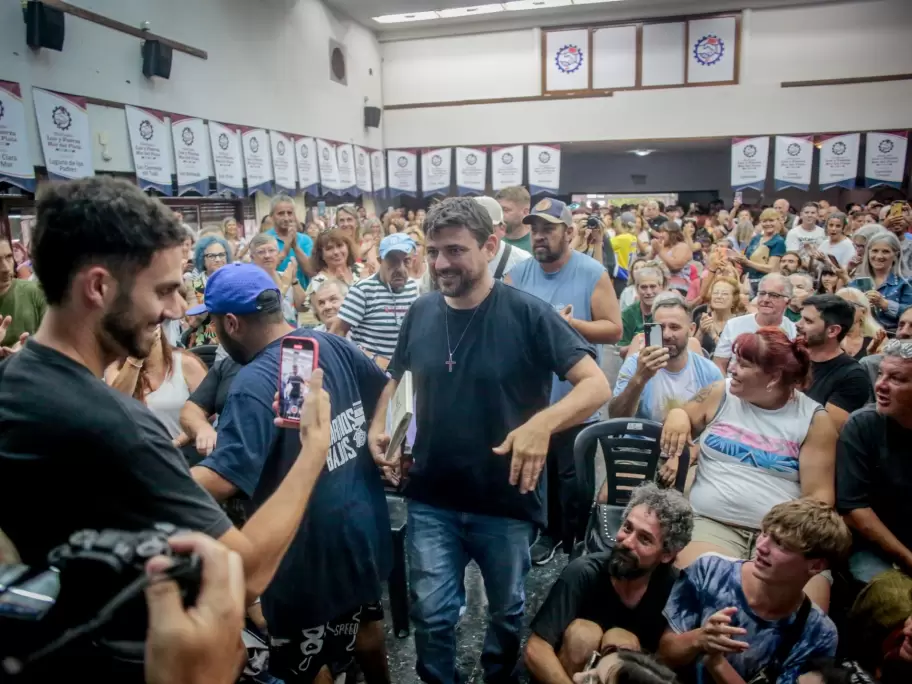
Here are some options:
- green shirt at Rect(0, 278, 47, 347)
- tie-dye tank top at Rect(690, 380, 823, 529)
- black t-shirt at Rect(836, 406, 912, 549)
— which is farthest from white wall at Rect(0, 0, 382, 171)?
black t-shirt at Rect(836, 406, 912, 549)

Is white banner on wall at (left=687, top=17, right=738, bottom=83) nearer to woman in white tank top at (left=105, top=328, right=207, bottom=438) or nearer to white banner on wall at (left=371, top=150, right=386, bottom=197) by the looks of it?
white banner on wall at (left=371, top=150, right=386, bottom=197)

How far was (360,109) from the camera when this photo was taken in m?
13.8

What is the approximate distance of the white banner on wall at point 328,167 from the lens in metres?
12.0

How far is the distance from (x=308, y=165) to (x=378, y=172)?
10.1ft

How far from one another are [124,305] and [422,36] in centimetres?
1474

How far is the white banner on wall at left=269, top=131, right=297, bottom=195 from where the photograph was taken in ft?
34.8

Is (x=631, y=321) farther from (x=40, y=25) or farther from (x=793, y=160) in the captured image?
(x=793, y=160)

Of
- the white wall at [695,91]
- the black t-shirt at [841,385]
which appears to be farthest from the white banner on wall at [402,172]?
the black t-shirt at [841,385]

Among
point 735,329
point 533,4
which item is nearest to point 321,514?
point 735,329

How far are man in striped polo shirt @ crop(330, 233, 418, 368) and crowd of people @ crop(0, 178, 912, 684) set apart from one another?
0.18 m

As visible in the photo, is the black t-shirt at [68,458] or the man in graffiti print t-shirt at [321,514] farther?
the man in graffiti print t-shirt at [321,514]

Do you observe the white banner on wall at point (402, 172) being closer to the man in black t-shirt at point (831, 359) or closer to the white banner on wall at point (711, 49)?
the white banner on wall at point (711, 49)

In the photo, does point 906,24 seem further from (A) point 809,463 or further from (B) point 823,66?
(A) point 809,463

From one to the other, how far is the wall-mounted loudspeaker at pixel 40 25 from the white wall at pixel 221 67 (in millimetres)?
89
